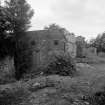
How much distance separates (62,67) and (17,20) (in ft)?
27.4

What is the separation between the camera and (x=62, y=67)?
984 centimetres

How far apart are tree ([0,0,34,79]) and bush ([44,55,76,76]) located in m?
5.32

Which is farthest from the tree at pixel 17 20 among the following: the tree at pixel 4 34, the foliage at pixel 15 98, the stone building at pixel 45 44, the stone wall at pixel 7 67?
the foliage at pixel 15 98

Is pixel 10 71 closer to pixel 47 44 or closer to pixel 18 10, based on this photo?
pixel 47 44

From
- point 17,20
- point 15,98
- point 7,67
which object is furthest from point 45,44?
point 15,98

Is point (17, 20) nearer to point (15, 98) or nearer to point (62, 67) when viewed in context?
point (62, 67)

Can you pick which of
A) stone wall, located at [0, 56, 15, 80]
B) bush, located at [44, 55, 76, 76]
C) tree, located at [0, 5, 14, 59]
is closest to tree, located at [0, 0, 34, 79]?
tree, located at [0, 5, 14, 59]

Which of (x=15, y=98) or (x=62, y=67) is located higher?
(x=62, y=67)

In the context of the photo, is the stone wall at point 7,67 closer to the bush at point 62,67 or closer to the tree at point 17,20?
the tree at point 17,20

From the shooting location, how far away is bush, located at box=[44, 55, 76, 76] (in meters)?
9.49

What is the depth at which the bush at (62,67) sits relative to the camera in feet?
31.1

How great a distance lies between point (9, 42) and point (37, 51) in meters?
3.79

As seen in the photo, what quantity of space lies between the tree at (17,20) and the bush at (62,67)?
209 inches

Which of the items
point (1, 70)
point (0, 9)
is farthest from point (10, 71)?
point (0, 9)
